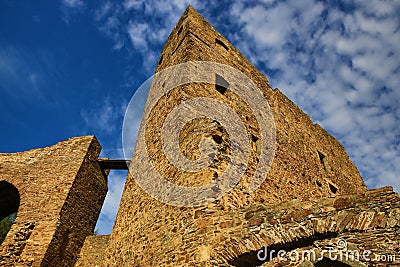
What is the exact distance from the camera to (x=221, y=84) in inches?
355

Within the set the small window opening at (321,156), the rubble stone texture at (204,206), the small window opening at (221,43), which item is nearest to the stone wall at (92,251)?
the rubble stone texture at (204,206)

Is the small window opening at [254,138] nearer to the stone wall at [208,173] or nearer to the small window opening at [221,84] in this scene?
the stone wall at [208,173]

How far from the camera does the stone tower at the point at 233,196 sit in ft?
12.4

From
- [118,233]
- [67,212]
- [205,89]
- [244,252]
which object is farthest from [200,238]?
[67,212]

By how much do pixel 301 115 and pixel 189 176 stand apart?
28.3 ft

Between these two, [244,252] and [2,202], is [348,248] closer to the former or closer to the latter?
[244,252]

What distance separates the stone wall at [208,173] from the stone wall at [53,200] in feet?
6.99

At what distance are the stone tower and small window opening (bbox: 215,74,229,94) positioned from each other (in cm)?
5

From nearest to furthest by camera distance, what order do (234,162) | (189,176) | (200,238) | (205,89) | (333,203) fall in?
(333,203), (200,238), (189,176), (234,162), (205,89)

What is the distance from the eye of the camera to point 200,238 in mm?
4434

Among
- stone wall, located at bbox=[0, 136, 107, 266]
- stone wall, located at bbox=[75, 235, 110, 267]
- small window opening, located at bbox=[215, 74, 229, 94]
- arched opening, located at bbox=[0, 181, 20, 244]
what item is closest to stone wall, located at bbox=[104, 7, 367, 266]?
small window opening, located at bbox=[215, 74, 229, 94]

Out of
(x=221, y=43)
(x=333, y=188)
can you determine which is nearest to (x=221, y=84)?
(x=221, y=43)

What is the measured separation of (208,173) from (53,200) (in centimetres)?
629

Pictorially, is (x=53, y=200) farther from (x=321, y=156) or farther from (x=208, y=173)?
(x=321, y=156)
